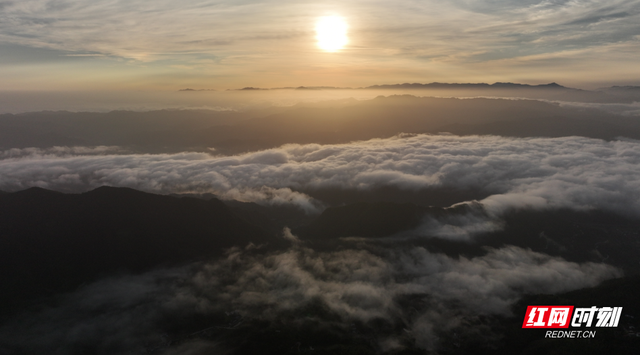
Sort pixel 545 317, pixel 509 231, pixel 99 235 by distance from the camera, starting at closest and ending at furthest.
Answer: pixel 545 317
pixel 99 235
pixel 509 231

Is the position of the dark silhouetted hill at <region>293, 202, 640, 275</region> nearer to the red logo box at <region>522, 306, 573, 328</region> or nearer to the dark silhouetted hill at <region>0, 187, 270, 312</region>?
the dark silhouetted hill at <region>0, 187, 270, 312</region>

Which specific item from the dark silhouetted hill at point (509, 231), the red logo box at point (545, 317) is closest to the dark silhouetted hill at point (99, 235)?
the dark silhouetted hill at point (509, 231)

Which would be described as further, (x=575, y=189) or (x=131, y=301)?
(x=575, y=189)

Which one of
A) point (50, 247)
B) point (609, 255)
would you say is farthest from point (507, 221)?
point (50, 247)

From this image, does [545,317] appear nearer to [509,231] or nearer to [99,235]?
[509,231]

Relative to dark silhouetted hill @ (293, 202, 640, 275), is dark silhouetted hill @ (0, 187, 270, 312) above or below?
above

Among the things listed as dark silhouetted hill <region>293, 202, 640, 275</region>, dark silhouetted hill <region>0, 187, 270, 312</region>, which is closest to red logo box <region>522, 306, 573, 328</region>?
dark silhouetted hill <region>293, 202, 640, 275</region>

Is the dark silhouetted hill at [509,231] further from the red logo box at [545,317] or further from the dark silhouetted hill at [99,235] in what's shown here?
the red logo box at [545,317]

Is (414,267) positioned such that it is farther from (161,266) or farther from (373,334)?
(161,266)

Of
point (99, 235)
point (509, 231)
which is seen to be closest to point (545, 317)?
point (509, 231)

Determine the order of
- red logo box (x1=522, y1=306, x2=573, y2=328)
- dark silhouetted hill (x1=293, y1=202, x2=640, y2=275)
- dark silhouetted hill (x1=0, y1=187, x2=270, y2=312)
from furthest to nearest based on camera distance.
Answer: dark silhouetted hill (x1=293, y1=202, x2=640, y2=275), dark silhouetted hill (x1=0, y1=187, x2=270, y2=312), red logo box (x1=522, y1=306, x2=573, y2=328)

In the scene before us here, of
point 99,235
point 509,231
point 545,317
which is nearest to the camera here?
point 545,317
